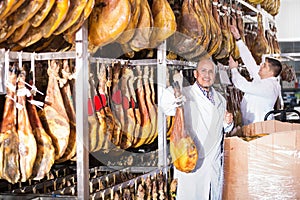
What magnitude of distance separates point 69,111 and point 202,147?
1.50 meters

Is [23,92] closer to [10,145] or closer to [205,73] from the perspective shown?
[10,145]

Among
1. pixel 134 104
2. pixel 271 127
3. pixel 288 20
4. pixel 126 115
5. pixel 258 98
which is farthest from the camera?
pixel 288 20

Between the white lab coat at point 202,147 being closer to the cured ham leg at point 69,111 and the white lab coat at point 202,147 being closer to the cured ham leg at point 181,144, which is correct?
the cured ham leg at point 181,144

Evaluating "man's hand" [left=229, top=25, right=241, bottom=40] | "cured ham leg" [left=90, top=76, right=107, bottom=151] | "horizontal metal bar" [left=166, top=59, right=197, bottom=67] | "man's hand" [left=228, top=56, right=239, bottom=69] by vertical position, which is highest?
"man's hand" [left=229, top=25, right=241, bottom=40]

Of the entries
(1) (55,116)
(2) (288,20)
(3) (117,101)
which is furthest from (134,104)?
(2) (288,20)

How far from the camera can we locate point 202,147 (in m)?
4.12

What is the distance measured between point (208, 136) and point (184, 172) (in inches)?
14.0

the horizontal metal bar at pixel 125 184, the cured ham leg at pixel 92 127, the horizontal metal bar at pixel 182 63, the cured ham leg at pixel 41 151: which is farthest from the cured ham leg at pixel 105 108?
the horizontal metal bar at pixel 182 63

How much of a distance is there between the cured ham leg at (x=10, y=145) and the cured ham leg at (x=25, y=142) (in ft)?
0.07

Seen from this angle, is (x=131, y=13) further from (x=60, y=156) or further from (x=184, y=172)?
(x=184, y=172)

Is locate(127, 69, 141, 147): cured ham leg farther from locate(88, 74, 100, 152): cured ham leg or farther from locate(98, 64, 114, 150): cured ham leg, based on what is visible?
locate(88, 74, 100, 152): cured ham leg

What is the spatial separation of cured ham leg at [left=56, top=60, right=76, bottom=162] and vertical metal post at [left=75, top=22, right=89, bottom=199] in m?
0.09

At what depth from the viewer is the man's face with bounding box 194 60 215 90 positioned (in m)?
4.08

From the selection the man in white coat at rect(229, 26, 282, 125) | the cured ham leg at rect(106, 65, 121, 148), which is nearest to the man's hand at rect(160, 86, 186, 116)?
the cured ham leg at rect(106, 65, 121, 148)
